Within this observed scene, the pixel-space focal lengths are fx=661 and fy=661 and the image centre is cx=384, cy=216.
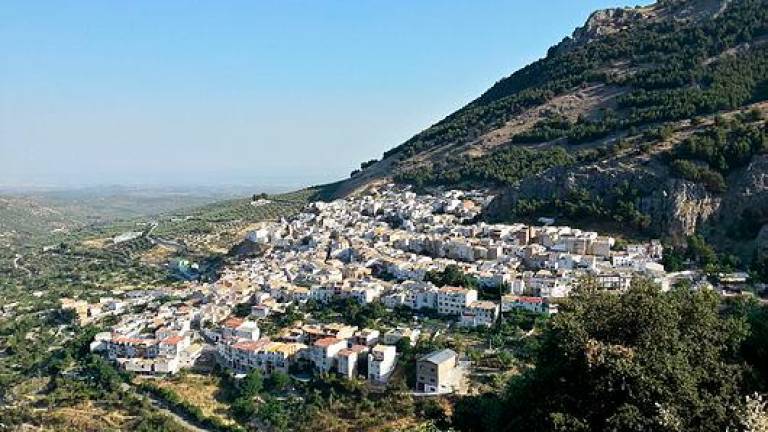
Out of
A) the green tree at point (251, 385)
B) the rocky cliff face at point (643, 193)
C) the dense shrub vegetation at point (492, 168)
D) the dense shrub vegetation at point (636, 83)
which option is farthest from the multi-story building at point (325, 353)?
the dense shrub vegetation at point (492, 168)

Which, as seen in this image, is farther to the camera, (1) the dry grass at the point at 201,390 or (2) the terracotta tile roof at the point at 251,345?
(2) the terracotta tile roof at the point at 251,345

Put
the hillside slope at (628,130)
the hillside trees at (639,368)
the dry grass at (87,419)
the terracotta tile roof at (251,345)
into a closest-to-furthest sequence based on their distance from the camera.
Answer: the hillside trees at (639,368)
the dry grass at (87,419)
the terracotta tile roof at (251,345)
the hillside slope at (628,130)

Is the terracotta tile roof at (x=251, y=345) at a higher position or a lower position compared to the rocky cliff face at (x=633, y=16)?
lower

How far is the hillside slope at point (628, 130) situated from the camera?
34562 mm

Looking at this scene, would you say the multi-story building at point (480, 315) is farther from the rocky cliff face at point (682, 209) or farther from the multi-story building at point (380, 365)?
the rocky cliff face at point (682, 209)

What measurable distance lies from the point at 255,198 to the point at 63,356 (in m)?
47.6

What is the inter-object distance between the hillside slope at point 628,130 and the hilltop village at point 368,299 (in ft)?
11.5

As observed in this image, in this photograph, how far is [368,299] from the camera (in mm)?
29031

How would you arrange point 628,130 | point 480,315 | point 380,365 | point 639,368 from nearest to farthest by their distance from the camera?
point 639,368
point 380,365
point 480,315
point 628,130

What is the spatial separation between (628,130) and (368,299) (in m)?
27.7

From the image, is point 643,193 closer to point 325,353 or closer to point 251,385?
point 325,353

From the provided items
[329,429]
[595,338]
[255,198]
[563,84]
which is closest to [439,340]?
[329,429]

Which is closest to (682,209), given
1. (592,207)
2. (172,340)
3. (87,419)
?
(592,207)

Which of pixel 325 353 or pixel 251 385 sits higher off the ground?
pixel 325 353
